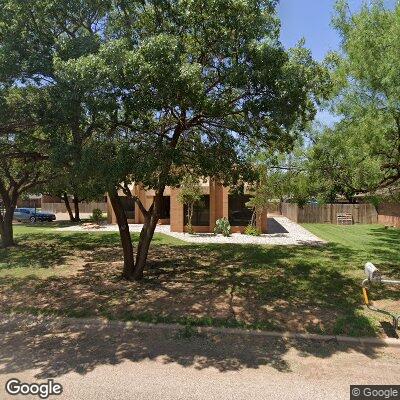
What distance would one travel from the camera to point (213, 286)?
416 inches

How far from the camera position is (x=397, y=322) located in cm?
740

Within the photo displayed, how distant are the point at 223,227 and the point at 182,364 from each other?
57.2 feet

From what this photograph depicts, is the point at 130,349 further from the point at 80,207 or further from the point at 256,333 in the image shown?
the point at 80,207

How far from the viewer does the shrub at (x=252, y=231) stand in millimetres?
23438

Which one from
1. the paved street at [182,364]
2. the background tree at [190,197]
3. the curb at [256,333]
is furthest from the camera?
the background tree at [190,197]

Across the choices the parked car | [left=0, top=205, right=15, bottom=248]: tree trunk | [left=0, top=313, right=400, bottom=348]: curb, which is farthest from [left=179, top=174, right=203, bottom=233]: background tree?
the parked car

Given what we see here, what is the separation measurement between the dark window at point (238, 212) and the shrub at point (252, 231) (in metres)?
1.12

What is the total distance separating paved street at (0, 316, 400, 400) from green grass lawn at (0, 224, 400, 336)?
0.71 meters

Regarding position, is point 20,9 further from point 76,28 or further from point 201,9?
point 201,9

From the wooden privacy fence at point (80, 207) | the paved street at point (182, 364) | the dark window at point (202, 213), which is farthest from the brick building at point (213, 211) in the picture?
the wooden privacy fence at point (80, 207)

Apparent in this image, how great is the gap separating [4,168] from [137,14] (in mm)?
11043

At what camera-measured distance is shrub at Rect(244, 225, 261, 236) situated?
23.4 metres

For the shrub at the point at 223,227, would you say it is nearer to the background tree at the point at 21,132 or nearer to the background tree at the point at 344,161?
the background tree at the point at 21,132

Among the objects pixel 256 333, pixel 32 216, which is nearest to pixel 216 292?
pixel 256 333
